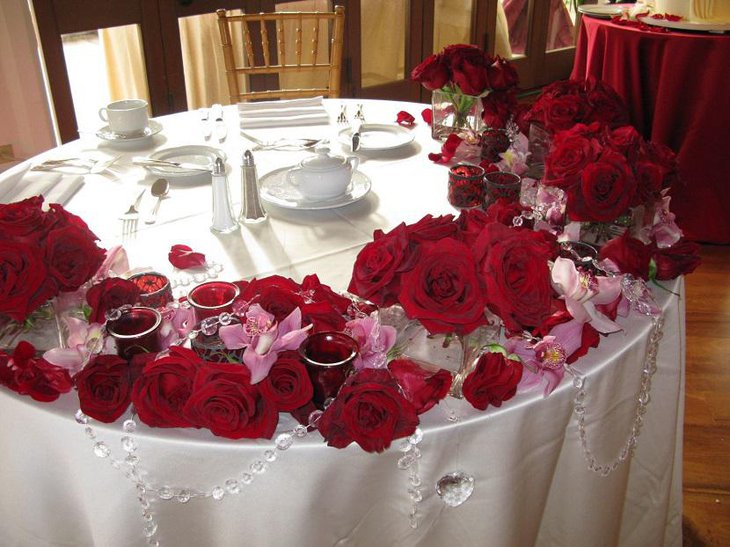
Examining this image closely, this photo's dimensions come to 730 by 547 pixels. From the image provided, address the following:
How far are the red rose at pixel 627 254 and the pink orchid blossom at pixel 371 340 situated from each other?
0.35 meters

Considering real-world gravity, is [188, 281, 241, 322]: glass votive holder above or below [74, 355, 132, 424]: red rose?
above

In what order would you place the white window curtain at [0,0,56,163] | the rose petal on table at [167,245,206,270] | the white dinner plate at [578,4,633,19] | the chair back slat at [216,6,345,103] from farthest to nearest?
the white dinner plate at [578,4,633,19] < the white window curtain at [0,0,56,163] < the chair back slat at [216,6,345,103] < the rose petal on table at [167,245,206,270]

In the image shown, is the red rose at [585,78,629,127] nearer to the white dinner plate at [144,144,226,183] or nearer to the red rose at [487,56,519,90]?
the red rose at [487,56,519,90]

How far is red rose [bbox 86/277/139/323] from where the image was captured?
886 millimetres

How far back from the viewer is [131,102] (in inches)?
65.4

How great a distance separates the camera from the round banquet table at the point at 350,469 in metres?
0.80

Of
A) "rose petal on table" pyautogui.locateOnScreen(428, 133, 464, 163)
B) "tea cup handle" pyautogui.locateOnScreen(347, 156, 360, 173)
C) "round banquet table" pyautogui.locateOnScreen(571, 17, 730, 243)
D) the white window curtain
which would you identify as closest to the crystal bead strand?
"tea cup handle" pyautogui.locateOnScreen(347, 156, 360, 173)

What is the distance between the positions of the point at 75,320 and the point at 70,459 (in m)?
0.17

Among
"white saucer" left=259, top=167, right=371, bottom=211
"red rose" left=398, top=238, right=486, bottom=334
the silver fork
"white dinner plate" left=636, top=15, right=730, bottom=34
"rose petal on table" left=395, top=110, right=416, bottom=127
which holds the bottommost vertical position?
the silver fork

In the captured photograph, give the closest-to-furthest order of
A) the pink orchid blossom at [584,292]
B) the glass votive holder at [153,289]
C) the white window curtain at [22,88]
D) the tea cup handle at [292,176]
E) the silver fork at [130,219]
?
the pink orchid blossom at [584,292], the glass votive holder at [153,289], the silver fork at [130,219], the tea cup handle at [292,176], the white window curtain at [22,88]

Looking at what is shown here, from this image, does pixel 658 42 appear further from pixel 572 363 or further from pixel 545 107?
pixel 572 363

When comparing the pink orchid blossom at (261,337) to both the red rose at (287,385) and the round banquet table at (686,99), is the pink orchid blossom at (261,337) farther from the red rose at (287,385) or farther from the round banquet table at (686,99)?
the round banquet table at (686,99)

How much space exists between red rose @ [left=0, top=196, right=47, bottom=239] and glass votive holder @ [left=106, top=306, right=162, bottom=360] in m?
0.17

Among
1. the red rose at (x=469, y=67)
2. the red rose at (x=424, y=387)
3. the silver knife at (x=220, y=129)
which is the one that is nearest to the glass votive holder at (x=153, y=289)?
the red rose at (x=424, y=387)
